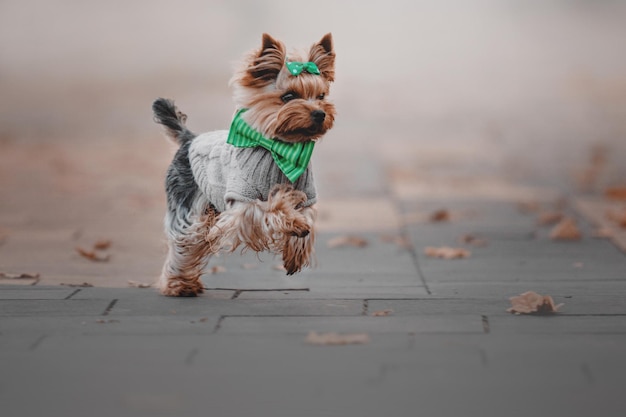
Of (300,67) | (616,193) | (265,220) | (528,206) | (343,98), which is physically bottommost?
(343,98)

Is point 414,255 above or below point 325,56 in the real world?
below

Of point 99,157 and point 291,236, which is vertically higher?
point 291,236

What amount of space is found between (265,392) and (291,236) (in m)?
1.93

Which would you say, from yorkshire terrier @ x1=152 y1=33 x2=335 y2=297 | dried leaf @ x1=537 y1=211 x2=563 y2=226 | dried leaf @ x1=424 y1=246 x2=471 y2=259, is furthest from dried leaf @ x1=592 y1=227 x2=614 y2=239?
yorkshire terrier @ x1=152 y1=33 x2=335 y2=297

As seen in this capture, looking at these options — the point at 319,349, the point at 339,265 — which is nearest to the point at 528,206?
the point at 339,265

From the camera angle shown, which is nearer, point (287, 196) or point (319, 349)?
point (319, 349)

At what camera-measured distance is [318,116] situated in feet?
18.9

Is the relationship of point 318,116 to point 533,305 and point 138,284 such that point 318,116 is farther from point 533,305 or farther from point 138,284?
point 138,284

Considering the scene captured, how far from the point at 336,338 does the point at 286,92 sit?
1518 mm

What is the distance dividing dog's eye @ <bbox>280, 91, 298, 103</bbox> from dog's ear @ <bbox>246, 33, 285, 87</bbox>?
12cm

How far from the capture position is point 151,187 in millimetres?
13008

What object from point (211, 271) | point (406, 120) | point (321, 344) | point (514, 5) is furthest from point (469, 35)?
point (321, 344)

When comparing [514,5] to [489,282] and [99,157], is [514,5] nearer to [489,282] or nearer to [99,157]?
[99,157]

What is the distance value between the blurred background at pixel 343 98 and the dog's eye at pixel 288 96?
3.15 m
